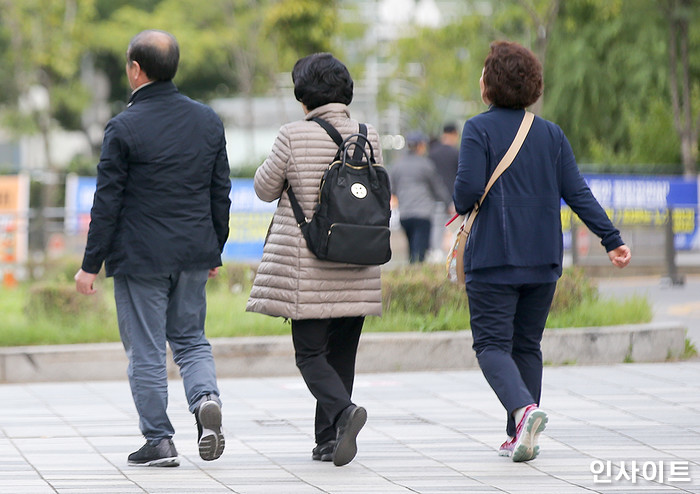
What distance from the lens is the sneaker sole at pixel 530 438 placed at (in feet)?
17.7

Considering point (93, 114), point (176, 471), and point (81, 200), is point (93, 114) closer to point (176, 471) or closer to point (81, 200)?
point (81, 200)

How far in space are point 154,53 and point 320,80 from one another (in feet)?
2.36

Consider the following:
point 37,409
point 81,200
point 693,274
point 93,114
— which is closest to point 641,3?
point 693,274

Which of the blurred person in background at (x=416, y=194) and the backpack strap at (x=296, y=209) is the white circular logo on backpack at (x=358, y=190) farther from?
the blurred person in background at (x=416, y=194)

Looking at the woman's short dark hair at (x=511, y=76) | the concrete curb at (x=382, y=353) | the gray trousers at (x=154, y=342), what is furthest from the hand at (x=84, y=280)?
the concrete curb at (x=382, y=353)

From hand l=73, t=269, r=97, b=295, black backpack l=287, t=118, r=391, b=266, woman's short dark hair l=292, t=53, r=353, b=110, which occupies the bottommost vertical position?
hand l=73, t=269, r=97, b=295

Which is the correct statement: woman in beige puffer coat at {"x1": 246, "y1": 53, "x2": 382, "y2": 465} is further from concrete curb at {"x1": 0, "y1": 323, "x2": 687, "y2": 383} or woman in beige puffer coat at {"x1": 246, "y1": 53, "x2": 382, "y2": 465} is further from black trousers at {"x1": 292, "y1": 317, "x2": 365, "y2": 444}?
concrete curb at {"x1": 0, "y1": 323, "x2": 687, "y2": 383}

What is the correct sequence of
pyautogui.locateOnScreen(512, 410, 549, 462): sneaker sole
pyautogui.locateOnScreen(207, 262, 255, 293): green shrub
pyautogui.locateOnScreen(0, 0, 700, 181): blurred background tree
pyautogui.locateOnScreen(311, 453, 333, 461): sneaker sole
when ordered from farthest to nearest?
1. pyautogui.locateOnScreen(0, 0, 700, 181): blurred background tree
2. pyautogui.locateOnScreen(207, 262, 255, 293): green shrub
3. pyautogui.locateOnScreen(311, 453, 333, 461): sneaker sole
4. pyautogui.locateOnScreen(512, 410, 549, 462): sneaker sole

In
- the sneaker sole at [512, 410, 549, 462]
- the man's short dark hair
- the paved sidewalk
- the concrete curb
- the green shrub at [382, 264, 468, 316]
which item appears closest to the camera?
the paved sidewalk

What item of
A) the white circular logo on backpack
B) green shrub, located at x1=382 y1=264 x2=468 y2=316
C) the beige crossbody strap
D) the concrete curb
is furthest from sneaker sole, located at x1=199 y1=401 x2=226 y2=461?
green shrub, located at x1=382 y1=264 x2=468 y2=316

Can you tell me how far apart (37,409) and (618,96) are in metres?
21.4

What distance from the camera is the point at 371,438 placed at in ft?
20.7

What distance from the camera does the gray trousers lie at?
557cm

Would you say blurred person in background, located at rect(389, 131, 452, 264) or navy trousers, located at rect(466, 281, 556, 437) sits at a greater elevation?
blurred person in background, located at rect(389, 131, 452, 264)
